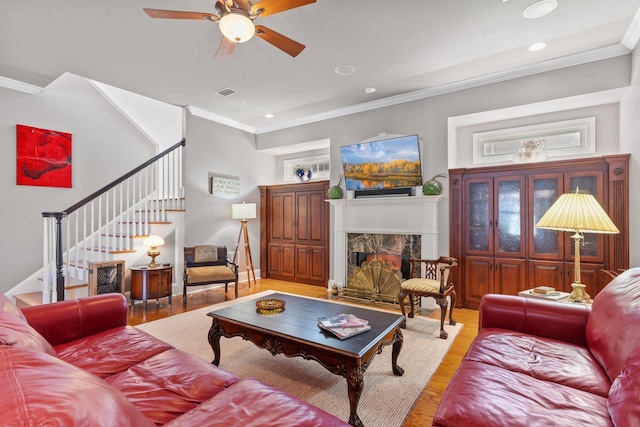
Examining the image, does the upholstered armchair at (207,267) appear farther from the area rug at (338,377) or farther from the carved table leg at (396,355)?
the carved table leg at (396,355)

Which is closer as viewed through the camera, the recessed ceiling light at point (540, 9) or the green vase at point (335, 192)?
the recessed ceiling light at point (540, 9)

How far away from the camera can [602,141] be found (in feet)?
11.9

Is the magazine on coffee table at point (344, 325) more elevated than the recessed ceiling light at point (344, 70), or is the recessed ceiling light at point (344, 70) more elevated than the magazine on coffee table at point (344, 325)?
the recessed ceiling light at point (344, 70)

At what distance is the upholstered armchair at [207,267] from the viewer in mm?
4375

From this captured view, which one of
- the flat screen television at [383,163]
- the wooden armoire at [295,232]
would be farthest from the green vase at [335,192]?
the wooden armoire at [295,232]

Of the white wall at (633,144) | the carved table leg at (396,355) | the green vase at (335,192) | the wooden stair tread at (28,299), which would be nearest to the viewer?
the carved table leg at (396,355)

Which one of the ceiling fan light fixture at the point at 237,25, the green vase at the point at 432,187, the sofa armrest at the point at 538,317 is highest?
the ceiling fan light fixture at the point at 237,25

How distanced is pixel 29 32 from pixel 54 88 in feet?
5.93

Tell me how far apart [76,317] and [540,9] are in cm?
422

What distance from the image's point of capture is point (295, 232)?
5934mm

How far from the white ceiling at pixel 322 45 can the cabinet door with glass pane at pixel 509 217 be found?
133 cm

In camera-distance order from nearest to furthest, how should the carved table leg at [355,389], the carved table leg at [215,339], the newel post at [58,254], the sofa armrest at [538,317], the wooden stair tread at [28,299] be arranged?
1. the carved table leg at [355,389]
2. the sofa armrest at [538,317]
3. the carved table leg at [215,339]
4. the newel post at [58,254]
5. the wooden stair tread at [28,299]

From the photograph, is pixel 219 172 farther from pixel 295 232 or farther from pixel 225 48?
pixel 225 48

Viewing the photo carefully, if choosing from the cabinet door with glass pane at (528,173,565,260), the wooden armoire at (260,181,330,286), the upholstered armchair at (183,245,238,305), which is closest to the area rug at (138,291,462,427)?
the upholstered armchair at (183,245,238,305)
